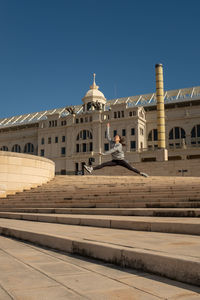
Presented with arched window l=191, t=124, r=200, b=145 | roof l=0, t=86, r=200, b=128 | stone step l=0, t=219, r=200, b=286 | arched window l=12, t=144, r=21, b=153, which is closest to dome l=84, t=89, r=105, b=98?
roof l=0, t=86, r=200, b=128

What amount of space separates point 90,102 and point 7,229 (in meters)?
64.6

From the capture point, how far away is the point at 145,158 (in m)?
56.5

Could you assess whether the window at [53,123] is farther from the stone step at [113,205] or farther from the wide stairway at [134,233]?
the wide stairway at [134,233]

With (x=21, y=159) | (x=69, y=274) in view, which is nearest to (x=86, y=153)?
(x=21, y=159)

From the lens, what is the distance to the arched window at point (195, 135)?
191 ft

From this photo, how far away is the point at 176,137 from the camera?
199 ft

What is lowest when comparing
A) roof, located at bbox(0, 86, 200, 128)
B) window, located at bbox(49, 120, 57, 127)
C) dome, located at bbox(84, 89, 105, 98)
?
window, located at bbox(49, 120, 57, 127)

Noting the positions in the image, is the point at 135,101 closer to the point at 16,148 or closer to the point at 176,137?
the point at 176,137

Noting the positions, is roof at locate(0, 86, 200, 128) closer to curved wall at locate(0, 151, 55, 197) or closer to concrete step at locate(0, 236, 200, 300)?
curved wall at locate(0, 151, 55, 197)

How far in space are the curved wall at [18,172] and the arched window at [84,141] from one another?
148 ft

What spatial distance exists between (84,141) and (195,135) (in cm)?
2216

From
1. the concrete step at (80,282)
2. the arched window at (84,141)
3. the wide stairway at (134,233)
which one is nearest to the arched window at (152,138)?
the arched window at (84,141)

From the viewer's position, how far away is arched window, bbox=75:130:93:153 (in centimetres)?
6594

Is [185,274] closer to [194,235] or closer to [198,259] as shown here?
[198,259]
